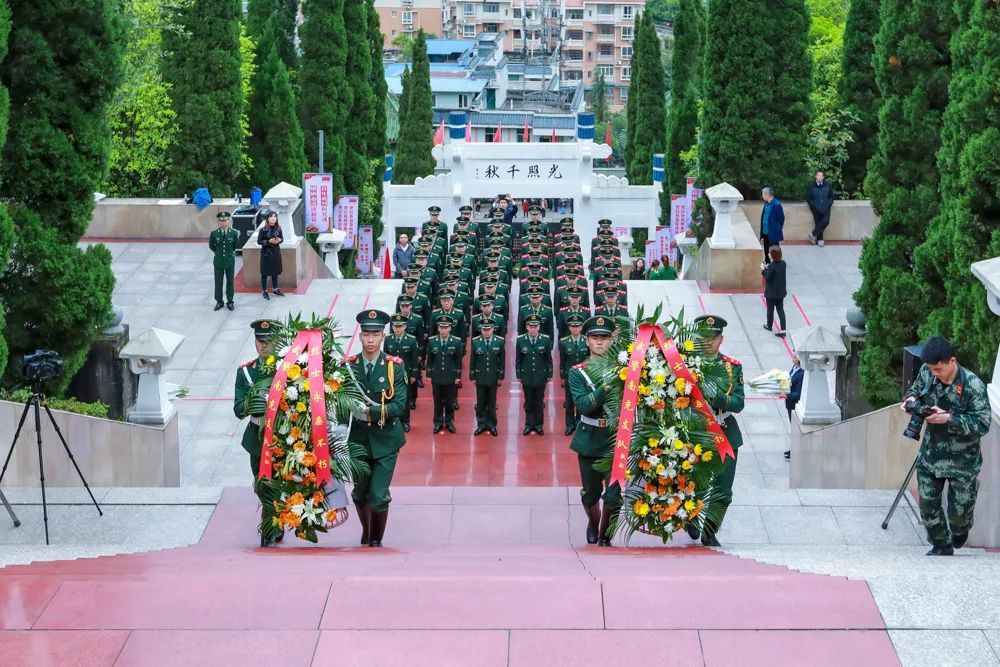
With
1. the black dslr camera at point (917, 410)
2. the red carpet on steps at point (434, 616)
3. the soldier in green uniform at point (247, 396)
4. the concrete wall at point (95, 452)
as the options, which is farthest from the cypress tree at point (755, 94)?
the red carpet on steps at point (434, 616)

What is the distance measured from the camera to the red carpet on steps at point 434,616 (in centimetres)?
636

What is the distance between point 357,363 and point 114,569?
2.50 m

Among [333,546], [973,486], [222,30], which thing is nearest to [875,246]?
[973,486]

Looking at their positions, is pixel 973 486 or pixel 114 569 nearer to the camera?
pixel 114 569

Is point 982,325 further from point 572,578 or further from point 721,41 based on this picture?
point 721,41

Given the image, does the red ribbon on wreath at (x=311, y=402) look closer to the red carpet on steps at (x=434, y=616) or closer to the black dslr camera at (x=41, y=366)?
the red carpet on steps at (x=434, y=616)

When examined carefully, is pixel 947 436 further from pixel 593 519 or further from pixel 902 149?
pixel 902 149

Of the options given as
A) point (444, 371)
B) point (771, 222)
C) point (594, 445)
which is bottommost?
point (444, 371)

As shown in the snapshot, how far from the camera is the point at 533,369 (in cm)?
1450

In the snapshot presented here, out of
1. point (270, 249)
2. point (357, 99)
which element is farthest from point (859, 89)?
point (270, 249)

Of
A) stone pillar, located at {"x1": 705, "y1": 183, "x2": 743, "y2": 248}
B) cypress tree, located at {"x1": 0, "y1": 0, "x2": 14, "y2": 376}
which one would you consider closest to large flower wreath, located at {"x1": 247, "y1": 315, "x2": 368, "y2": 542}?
cypress tree, located at {"x1": 0, "y1": 0, "x2": 14, "y2": 376}

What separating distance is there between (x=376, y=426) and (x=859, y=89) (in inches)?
667

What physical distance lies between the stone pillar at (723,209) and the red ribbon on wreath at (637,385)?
11046mm

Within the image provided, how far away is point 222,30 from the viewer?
25.4 m
